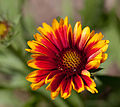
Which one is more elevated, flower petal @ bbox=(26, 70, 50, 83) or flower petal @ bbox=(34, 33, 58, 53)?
flower petal @ bbox=(34, 33, 58, 53)

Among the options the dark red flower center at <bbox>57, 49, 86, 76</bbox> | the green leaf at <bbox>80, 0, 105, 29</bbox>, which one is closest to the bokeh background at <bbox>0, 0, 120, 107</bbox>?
the green leaf at <bbox>80, 0, 105, 29</bbox>

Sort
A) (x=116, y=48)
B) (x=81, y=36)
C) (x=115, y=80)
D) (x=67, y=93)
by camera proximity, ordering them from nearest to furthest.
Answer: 1. (x=67, y=93)
2. (x=81, y=36)
3. (x=115, y=80)
4. (x=116, y=48)

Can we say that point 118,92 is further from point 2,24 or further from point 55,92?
point 2,24

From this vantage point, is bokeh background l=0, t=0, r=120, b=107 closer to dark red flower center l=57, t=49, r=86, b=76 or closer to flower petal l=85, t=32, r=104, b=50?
dark red flower center l=57, t=49, r=86, b=76

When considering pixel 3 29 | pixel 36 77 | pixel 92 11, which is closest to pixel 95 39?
pixel 36 77

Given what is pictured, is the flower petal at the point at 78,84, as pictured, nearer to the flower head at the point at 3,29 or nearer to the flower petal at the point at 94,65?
the flower petal at the point at 94,65

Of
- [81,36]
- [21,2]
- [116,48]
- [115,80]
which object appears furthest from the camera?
[21,2]

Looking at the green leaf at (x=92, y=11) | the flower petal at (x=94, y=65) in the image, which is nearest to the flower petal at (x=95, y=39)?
the flower petal at (x=94, y=65)

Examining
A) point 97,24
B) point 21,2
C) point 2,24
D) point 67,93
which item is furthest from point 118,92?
point 21,2

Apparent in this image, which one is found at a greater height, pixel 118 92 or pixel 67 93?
pixel 67 93
